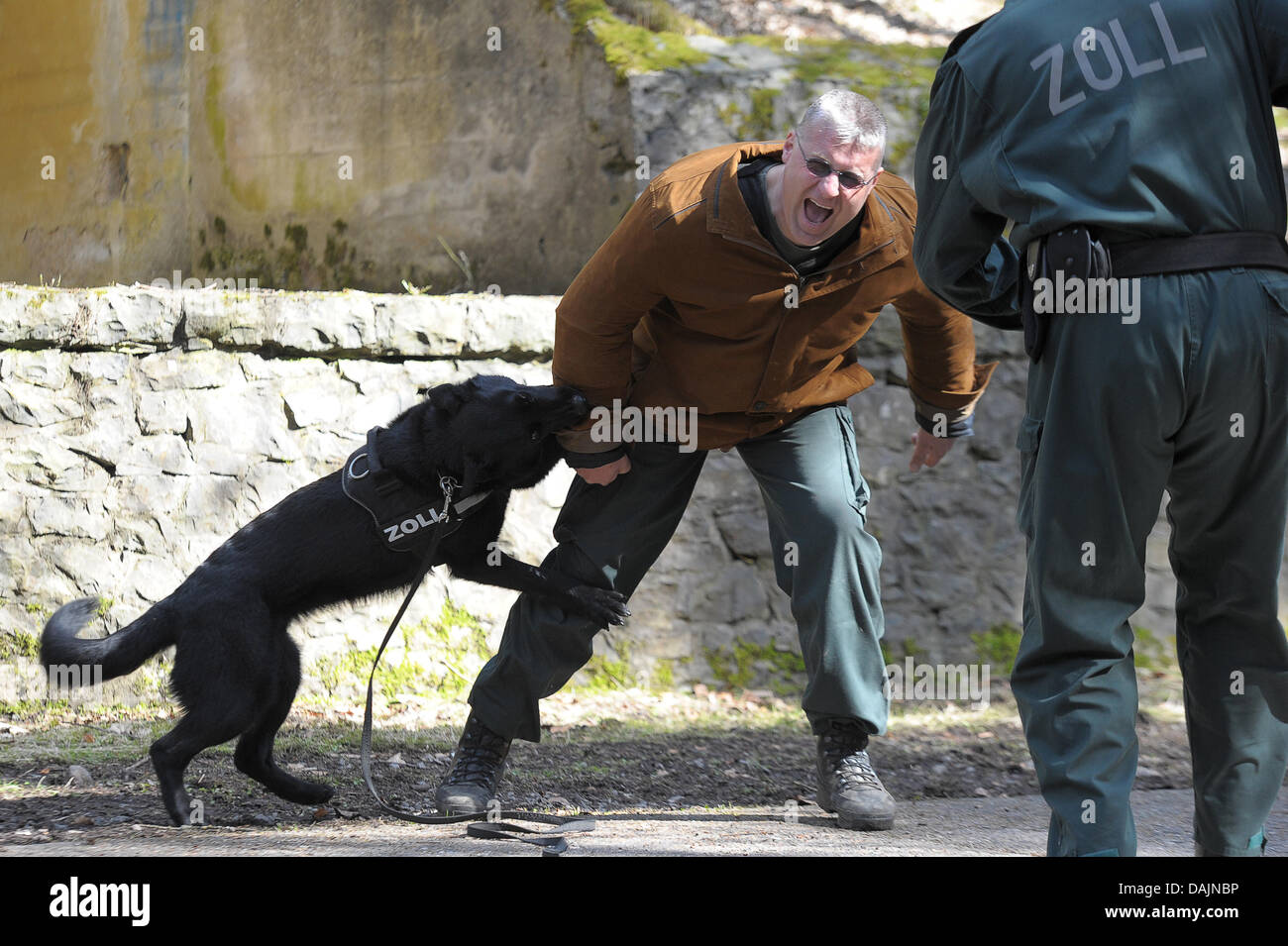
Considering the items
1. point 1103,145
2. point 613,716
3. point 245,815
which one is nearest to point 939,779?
point 613,716

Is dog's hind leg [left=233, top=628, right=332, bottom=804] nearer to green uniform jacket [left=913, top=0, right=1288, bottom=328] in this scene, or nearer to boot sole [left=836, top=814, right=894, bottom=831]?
boot sole [left=836, top=814, right=894, bottom=831]

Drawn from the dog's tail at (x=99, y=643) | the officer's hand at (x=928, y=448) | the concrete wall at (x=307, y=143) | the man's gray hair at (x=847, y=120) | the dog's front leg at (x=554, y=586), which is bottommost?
the dog's tail at (x=99, y=643)

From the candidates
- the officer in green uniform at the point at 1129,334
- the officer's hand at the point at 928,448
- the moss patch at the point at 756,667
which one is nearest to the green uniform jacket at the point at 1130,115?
the officer in green uniform at the point at 1129,334

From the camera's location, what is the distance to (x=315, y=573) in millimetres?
3400

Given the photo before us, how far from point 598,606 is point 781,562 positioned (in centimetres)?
55

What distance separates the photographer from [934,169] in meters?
2.49

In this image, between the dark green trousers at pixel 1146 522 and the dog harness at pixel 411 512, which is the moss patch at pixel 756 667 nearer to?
the dog harness at pixel 411 512

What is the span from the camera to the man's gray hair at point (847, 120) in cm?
291

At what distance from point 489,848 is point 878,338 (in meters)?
3.14

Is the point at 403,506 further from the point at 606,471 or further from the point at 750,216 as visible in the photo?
the point at 750,216

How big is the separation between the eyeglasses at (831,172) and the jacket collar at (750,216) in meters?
0.21

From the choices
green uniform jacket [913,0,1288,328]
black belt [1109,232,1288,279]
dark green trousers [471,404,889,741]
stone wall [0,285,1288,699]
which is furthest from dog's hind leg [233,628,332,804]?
black belt [1109,232,1288,279]

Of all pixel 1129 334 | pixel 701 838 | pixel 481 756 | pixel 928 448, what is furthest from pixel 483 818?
pixel 1129 334

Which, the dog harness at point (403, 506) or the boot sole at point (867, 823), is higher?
the dog harness at point (403, 506)
